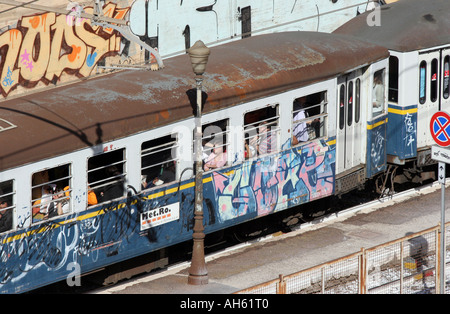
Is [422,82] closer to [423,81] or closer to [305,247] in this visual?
[423,81]

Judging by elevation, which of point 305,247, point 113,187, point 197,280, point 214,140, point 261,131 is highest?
point 261,131

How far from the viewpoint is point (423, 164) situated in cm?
2033

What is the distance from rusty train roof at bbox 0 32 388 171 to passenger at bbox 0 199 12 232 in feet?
1.72

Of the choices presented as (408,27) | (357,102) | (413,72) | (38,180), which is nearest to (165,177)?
(38,180)

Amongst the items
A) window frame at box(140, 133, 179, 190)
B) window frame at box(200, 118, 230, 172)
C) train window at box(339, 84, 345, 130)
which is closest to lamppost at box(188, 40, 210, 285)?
window frame at box(140, 133, 179, 190)

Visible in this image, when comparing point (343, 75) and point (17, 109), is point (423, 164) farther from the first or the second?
point (17, 109)

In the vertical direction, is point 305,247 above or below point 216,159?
below

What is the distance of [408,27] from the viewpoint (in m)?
19.7

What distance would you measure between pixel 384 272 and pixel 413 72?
247 inches

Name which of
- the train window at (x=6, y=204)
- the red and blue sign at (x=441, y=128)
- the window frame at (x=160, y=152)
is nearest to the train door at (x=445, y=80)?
the red and blue sign at (x=441, y=128)

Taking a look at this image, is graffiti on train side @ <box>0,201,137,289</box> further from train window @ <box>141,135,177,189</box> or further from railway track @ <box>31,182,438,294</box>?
railway track @ <box>31,182,438,294</box>

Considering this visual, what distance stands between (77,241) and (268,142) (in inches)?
162

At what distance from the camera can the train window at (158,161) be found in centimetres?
1491

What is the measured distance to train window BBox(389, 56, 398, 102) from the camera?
1964 centimetres
